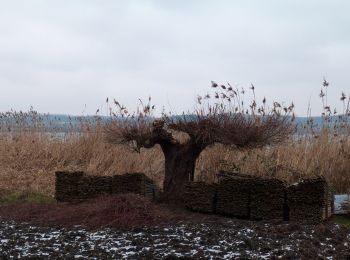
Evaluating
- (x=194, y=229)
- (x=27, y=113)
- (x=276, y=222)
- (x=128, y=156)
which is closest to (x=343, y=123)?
(x=128, y=156)

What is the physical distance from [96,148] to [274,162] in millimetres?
4856

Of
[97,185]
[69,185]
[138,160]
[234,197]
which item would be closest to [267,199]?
[234,197]

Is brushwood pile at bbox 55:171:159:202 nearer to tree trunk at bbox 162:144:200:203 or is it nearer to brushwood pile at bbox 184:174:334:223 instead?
tree trunk at bbox 162:144:200:203

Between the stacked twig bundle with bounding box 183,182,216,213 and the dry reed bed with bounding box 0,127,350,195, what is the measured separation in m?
1.15

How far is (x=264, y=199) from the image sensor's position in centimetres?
603

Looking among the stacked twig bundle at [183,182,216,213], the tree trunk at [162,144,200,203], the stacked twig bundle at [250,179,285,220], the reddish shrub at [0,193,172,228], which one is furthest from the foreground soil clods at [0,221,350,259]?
the tree trunk at [162,144,200,203]

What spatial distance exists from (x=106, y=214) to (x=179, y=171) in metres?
1.38

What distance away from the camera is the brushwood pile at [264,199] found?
19.4 feet

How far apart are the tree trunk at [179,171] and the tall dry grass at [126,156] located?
67 cm

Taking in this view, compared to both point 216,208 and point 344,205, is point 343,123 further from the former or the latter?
point 216,208

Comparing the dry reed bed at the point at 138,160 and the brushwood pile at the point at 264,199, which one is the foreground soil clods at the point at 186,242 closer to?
the brushwood pile at the point at 264,199

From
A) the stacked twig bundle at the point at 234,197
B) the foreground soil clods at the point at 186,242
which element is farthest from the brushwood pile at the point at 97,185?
the foreground soil clods at the point at 186,242

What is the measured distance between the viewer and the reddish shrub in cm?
549

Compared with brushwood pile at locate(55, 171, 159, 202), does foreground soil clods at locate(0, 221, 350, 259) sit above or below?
below
